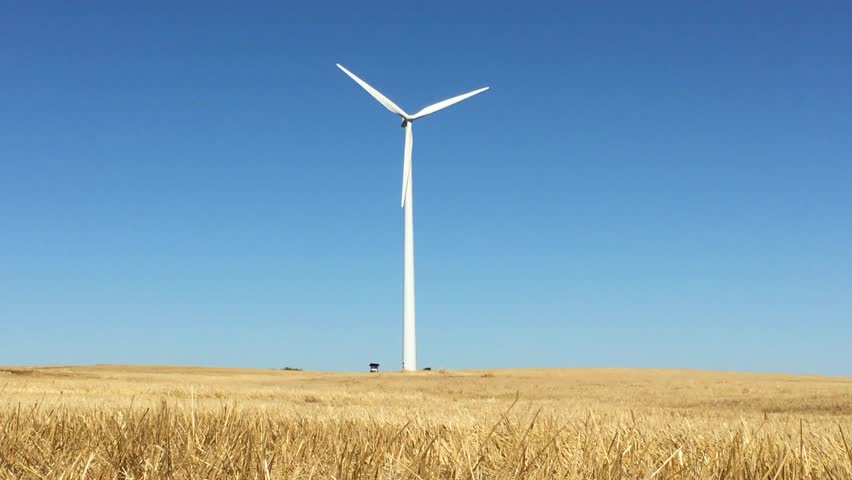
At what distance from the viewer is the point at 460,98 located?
5603 cm

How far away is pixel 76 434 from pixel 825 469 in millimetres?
5220

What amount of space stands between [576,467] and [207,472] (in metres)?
1.81

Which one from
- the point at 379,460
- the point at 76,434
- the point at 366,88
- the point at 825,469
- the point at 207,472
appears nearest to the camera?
the point at 207,472

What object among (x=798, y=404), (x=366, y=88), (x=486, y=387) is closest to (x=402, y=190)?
(x=366, y=88)

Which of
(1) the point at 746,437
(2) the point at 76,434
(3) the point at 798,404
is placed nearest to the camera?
(1) the point at 746,437

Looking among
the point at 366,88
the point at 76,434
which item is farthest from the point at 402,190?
the point at 76,434

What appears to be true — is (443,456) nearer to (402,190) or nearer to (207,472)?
(207,472)

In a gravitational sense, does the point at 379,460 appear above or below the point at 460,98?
below

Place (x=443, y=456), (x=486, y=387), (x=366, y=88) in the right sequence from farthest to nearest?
(x=366, y=88) → (x=486, y=387) → (x=443, y=456)

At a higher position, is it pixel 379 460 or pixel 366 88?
pixel 366 88

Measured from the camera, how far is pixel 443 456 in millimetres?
4750

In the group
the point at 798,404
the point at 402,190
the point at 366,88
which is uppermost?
the point at 366,88

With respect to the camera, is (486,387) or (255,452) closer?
(255,452)

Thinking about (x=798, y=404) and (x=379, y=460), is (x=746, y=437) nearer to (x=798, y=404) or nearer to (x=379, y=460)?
(x=379, y=460)
